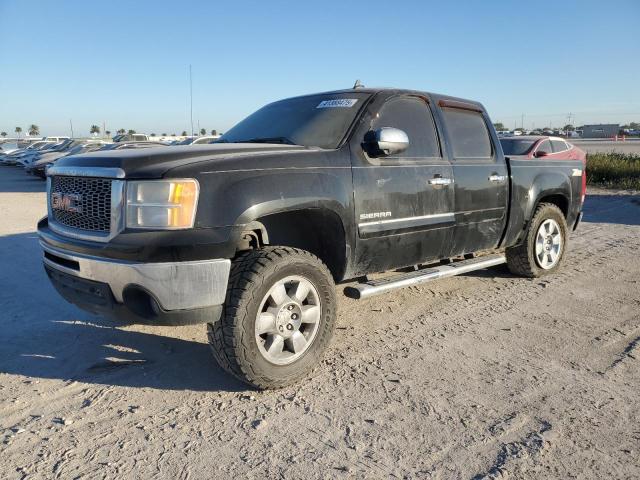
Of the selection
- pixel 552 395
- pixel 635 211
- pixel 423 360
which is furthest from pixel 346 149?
pixel 635 211

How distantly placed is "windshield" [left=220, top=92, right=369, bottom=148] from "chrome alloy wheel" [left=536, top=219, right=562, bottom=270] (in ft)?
9.63

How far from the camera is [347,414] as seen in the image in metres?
2.96

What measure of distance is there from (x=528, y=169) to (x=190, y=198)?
12.9 feet

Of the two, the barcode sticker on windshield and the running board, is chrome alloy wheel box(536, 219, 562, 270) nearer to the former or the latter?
the running board

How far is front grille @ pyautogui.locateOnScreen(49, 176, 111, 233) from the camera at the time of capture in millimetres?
3088

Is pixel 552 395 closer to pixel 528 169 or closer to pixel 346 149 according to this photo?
pixel 346 149

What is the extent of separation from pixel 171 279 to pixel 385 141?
177 cm

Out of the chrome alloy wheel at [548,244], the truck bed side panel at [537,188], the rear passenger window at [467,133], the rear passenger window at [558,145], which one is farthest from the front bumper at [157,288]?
the rear passenger window at [558,145]

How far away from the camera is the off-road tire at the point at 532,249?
18.6 ft

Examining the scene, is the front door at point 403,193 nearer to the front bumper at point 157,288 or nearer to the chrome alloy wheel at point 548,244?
the front bumper at point 157,288

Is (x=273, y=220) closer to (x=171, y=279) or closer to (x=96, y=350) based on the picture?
(x=171, y=279)

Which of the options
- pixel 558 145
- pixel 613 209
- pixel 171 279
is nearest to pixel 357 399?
pixel 171 279

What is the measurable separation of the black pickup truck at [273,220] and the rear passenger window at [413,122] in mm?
13

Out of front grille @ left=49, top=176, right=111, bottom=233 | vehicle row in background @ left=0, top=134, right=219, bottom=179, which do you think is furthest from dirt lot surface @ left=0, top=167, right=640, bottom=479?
vehicle row in background @ left=0, top=134, right=219, bottom=179
